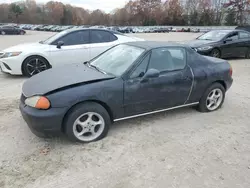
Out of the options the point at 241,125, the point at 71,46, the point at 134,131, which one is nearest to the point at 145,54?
the point at 134,131

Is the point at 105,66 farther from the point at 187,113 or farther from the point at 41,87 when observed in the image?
the point at 187,113

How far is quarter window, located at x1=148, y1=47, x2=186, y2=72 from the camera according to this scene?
3747mm

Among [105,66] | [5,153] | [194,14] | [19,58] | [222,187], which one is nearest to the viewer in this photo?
[222,187]

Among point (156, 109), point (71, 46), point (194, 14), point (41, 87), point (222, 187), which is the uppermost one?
point (194, 14)

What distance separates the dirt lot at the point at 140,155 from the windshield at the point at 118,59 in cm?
96

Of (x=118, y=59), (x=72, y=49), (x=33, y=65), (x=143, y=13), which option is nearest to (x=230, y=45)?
(x=72, y=49)

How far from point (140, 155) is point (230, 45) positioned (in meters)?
8.61

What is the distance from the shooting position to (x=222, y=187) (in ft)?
8.36

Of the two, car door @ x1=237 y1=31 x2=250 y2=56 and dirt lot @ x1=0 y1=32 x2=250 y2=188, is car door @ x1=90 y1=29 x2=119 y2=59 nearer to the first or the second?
dirt lot @ x1=0 y1=32 x2=250 y2=188

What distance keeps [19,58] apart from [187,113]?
4.72 meters

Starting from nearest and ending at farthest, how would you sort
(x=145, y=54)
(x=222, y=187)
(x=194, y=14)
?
(x=222, y=187) → (x=145, y=54) → (x=194, y=14)

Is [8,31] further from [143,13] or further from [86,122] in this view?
[143,13]

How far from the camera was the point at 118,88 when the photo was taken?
11.0 feet

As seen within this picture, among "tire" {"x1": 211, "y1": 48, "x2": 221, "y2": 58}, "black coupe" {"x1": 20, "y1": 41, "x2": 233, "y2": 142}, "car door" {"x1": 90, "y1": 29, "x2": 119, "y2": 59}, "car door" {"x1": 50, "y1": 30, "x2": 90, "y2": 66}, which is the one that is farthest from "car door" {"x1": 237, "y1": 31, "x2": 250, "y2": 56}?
"car door" {"x1": 50, "y1": 30, "x2": 90, "y2": 66}
